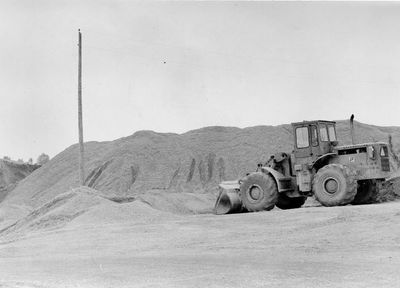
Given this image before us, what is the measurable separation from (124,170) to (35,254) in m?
28.7

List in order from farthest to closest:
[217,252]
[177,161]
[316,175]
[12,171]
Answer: [12,171]
[177,161]
[316,175]
[217,252]

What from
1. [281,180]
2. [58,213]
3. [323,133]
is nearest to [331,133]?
Answer: [323,133]

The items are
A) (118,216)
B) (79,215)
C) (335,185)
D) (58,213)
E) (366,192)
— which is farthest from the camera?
(58,213)

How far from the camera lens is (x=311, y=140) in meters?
18.0

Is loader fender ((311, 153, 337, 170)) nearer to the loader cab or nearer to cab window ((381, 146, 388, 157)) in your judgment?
the loader cab

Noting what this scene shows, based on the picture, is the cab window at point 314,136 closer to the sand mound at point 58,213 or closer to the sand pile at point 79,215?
the sand pile at point 79,215

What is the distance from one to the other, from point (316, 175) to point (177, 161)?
25.2 metres

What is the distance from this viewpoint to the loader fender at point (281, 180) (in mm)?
18203

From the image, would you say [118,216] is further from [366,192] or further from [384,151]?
[384,151]

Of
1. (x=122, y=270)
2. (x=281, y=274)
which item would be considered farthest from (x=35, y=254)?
(x=281, y=274)

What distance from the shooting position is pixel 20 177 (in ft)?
196

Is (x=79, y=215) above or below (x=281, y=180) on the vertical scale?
below

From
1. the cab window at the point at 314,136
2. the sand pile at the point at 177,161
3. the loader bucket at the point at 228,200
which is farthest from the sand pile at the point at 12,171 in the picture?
the cab window at the point at 314,136

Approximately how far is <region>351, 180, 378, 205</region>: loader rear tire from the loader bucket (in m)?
3.58
